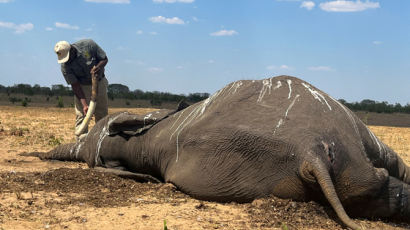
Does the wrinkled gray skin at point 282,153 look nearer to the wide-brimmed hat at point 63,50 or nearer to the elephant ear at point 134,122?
the elephant ear at point 134,122

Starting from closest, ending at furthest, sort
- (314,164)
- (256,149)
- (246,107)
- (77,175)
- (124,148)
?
1. (314,164)
2. (256,149)
3. (246,107)
4. (77,175)
5. (124,148)

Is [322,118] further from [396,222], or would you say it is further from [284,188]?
[396,222]

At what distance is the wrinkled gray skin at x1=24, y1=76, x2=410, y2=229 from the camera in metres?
3.92

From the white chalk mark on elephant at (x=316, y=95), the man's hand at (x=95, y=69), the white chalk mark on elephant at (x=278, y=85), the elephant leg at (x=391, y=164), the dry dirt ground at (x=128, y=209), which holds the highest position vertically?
the man's hand at (x=95, y=69)

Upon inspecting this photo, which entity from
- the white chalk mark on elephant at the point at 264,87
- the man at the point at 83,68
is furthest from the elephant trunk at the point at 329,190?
the man at the point at 83,68

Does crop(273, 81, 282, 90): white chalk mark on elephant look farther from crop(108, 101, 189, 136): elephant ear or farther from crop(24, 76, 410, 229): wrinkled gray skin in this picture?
crop(108, 101, 189, 136): elephant ear

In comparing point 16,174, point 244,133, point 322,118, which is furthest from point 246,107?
point 16,174

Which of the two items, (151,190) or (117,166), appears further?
(117,166)

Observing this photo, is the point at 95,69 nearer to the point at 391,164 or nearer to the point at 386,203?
the point at 391,164

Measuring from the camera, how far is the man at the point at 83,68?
7.37 metres

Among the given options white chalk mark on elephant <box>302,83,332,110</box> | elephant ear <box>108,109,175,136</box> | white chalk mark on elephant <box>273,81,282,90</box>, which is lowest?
elephant ear <box>108,109,175,136</box>

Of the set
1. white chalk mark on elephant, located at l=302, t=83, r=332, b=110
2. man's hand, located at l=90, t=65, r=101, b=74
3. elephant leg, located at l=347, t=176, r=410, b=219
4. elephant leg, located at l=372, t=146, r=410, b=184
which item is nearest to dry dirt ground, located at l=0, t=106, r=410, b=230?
elephant leg, located at l=347, t=176, r=410, b=219

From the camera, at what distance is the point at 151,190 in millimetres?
4660

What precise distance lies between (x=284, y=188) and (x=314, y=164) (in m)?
0.34
